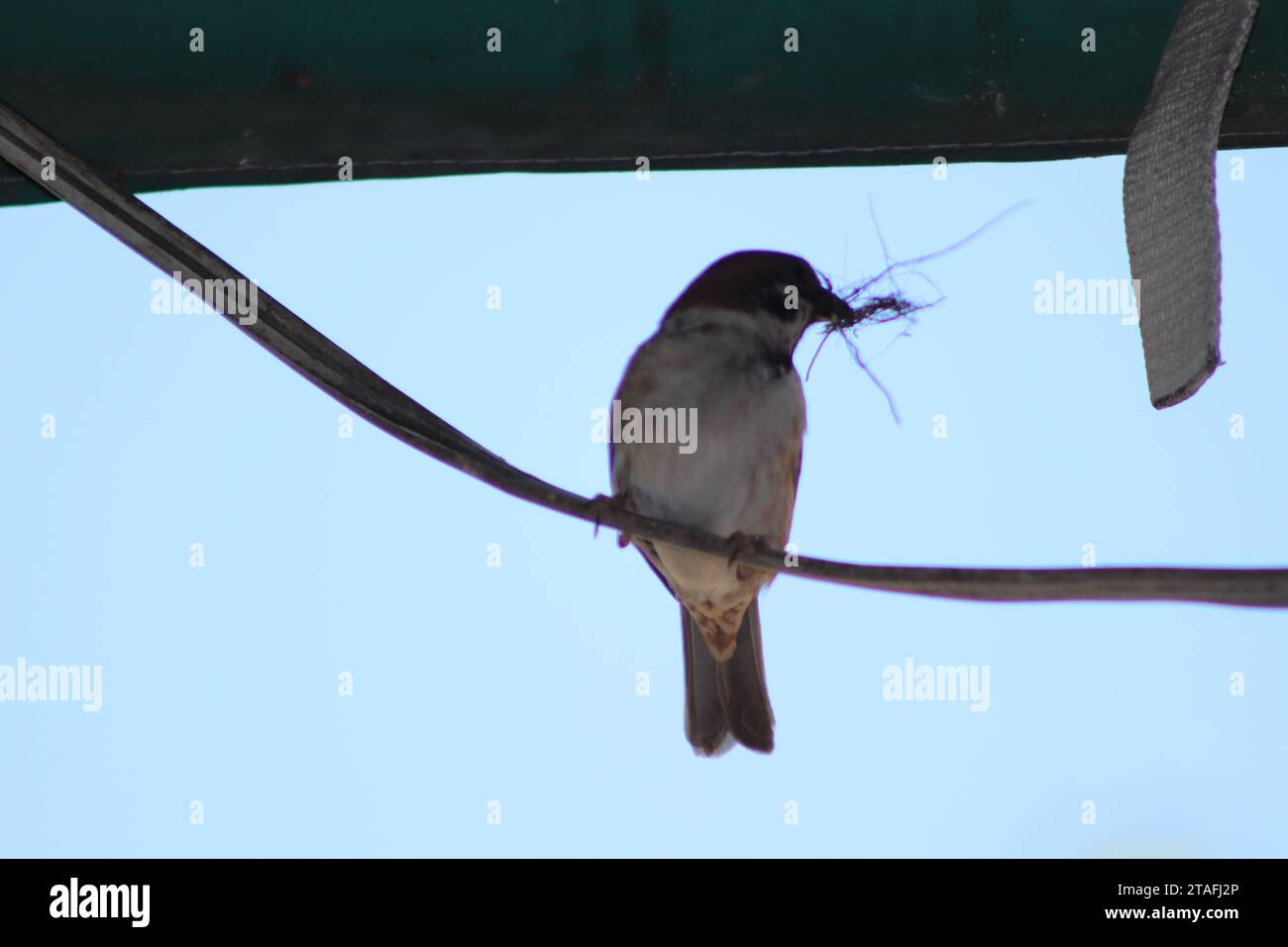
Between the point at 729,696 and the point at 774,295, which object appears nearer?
the point at 774,295

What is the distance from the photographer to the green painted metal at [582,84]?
3441mm

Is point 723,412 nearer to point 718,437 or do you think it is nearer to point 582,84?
point 718,437

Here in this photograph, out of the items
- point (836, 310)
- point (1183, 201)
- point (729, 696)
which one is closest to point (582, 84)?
point (836, 310)

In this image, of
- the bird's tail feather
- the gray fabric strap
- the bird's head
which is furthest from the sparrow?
the gray fabric strap

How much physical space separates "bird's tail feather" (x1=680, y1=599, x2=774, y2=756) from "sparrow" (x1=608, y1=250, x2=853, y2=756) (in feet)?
1.04

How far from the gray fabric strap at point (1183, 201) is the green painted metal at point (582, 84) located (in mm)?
1073

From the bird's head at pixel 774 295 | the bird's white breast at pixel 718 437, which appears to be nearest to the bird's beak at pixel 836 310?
the bird's head at pixel 774 295

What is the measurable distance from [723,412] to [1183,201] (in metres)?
1.61

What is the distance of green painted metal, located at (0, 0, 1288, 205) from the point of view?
3441 millimetres

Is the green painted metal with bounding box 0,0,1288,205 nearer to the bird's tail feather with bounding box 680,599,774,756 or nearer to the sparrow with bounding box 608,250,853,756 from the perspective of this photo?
the sparrow with bounding box 608,250,853,756

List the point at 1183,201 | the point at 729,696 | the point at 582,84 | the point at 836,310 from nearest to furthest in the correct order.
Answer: the point at 1183,201 → the point at 582,84 → the point at 836,310 → the point at 729,696

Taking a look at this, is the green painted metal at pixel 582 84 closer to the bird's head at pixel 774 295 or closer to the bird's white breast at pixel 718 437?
the bird's head at pixel 774 295

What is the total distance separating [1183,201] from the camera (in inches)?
93.5

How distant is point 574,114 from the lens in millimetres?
3613
